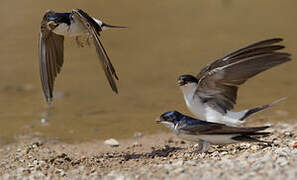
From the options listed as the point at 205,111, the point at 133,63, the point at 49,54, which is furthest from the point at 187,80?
the point at 133,63

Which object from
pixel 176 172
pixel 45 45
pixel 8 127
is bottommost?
pixel 8 127

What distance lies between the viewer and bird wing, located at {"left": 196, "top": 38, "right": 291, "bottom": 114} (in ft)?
17.2

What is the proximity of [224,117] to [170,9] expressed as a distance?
978cm

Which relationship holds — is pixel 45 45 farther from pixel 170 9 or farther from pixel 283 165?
pixel 170 9

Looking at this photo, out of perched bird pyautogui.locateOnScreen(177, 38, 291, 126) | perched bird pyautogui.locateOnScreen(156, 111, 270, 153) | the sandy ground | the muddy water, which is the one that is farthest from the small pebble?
Answer: perched bird pyautogui.locateOnScreen(177, 38, 291, 126)

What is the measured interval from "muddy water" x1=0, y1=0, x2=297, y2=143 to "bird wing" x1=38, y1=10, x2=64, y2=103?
3.84 ft

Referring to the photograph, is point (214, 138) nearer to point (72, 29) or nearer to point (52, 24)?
point (72, 29)

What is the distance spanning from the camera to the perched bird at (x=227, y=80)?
17.3 ft

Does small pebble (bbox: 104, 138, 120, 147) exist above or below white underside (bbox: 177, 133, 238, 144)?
below

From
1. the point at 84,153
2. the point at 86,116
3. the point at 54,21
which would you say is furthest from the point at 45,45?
the point at 86,116

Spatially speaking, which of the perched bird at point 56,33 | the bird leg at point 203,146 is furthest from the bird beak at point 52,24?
the bird leg at point 203,146

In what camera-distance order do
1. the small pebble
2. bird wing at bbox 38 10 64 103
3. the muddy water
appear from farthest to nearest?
1. the muddy water
2. the small pebble
3. bird wing at bbox 38 10 64 103

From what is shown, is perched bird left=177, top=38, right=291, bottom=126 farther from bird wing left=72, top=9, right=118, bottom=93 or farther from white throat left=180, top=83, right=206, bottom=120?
bird wing left=72, top=9, right=118, bottom=93

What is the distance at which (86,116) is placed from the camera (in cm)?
848
